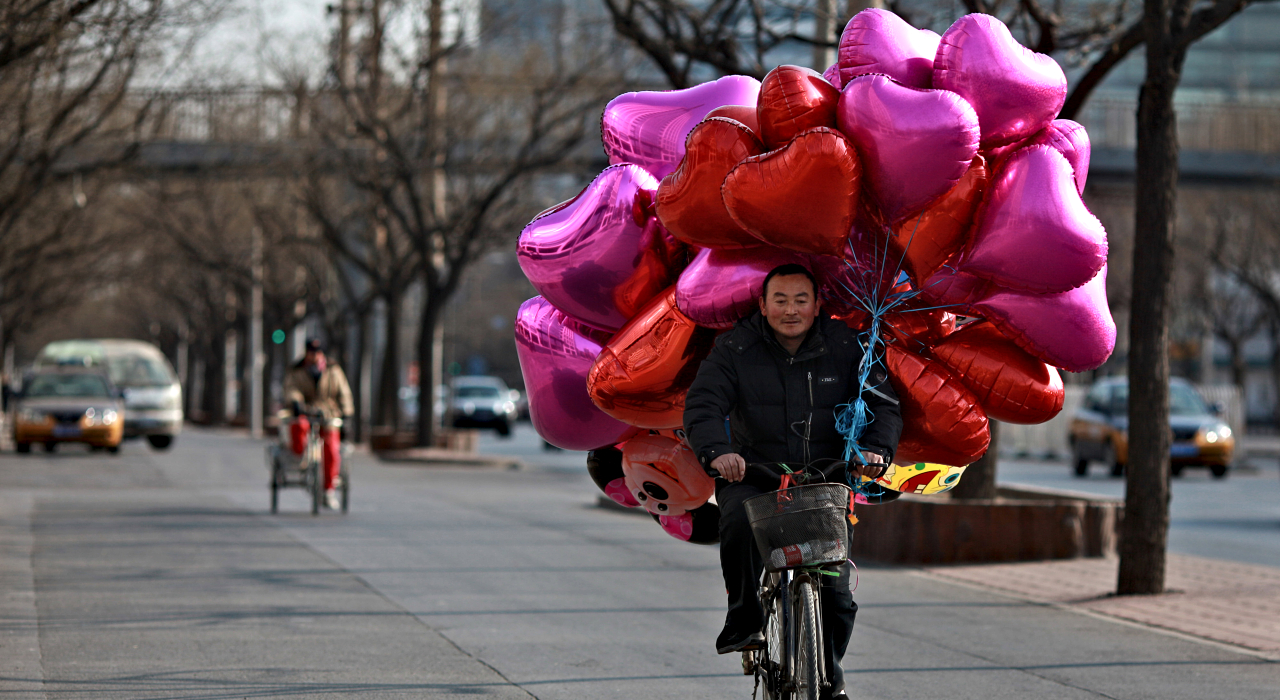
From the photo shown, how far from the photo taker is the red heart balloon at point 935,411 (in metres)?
5.55

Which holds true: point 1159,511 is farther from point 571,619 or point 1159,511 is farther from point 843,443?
point 843,443

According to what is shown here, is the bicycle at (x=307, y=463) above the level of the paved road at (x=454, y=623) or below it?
above

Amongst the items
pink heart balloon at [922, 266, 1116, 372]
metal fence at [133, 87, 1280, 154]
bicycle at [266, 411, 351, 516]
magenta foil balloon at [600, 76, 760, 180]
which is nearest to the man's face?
pink heart balloon at [922, 266, 1116, 372]

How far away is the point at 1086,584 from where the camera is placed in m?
10.9

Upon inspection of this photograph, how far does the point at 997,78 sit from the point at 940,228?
0.56 meters

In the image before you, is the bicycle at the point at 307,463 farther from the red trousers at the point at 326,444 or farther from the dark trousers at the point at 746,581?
the dark trousers at the point at 746,581

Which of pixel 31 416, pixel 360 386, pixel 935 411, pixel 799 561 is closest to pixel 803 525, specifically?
pixel 799 561

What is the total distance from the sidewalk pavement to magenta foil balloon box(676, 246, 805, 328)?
13.2 ft

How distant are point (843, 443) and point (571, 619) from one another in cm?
401

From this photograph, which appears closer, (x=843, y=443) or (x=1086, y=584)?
(x=843, y=443)

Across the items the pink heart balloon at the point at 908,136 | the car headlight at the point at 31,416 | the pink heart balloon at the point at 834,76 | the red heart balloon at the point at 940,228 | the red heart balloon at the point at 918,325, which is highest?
the pink heart balloon at the point at 834,76

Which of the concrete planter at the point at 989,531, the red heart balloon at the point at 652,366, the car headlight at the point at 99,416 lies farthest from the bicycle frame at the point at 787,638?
the car headlight at the point at 99,416

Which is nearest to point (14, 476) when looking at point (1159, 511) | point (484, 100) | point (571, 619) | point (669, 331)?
point (484, 100)

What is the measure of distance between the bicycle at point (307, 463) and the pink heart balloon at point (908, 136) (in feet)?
36.4
